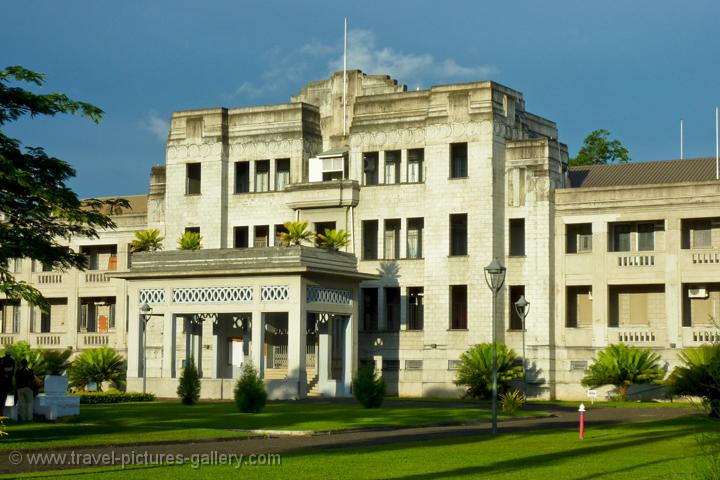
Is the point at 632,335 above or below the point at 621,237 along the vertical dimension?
below

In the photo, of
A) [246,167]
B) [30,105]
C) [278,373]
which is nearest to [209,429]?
[30,105]

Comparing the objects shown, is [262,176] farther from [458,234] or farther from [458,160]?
[458,234]

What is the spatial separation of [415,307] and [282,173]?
10.3 metres

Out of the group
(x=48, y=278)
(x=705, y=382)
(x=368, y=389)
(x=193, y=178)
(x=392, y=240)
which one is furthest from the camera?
(x=48, y=278)

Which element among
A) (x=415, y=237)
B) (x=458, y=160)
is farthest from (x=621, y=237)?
(x=415, y=237)

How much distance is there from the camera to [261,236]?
6612cm

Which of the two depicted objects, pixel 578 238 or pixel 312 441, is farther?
pixel 578 238

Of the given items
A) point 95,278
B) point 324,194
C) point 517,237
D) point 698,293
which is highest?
point 324,194

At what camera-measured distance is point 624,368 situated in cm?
5500

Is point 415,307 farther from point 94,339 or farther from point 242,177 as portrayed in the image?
point 94,339

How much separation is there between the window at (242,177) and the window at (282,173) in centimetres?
172

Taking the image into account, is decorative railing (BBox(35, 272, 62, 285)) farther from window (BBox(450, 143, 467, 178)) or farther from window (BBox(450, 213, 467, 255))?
window (BBox(450, 143, 467, 178))

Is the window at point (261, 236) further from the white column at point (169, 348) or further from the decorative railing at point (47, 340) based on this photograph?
the decorative railing at point (47, 340)

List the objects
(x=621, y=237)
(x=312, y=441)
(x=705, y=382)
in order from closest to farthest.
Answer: (x=312, y=441), (x=705, y=382), (x=621, y=237)
